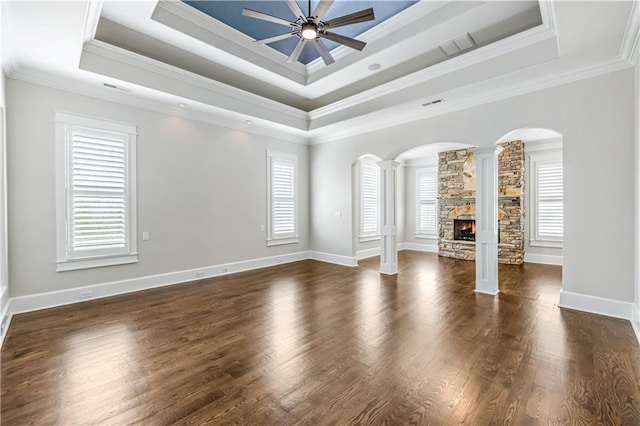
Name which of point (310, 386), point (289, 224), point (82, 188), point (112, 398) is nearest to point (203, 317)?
point (112, 398)

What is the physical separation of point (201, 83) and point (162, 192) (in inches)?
76.9

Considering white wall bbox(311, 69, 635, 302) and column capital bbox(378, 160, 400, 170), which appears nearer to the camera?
white wall bbox(311, 69, 635, 302)

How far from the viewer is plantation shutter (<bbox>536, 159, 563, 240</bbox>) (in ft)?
22.5

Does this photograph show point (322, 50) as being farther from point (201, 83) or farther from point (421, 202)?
point (421, 202)

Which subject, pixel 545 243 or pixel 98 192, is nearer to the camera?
pixel 98 192

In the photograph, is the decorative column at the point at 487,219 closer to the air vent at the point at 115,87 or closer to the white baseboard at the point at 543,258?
the white baseboard at the point at 543,258

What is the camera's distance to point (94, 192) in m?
4.32

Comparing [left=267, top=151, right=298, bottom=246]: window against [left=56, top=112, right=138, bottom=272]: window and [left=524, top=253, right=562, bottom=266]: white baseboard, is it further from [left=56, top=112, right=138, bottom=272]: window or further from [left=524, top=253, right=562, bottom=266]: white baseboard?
[left=524, top=253, right=562, bottom=266]: white baseboard

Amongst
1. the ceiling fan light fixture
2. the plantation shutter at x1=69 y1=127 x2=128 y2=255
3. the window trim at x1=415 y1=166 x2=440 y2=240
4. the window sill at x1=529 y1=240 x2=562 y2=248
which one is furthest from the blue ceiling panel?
the window sill at x1=529 y1=240 x2=562 y2=248

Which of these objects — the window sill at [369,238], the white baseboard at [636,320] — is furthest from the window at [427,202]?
the white baseboard at [636,320]

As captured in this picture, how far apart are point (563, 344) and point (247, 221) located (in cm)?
535

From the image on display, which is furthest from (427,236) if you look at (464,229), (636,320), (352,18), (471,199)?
(352,18)

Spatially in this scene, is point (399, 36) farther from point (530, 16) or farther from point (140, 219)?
point (140, 219)

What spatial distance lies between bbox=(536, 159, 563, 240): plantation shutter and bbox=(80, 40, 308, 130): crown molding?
19.1ft
